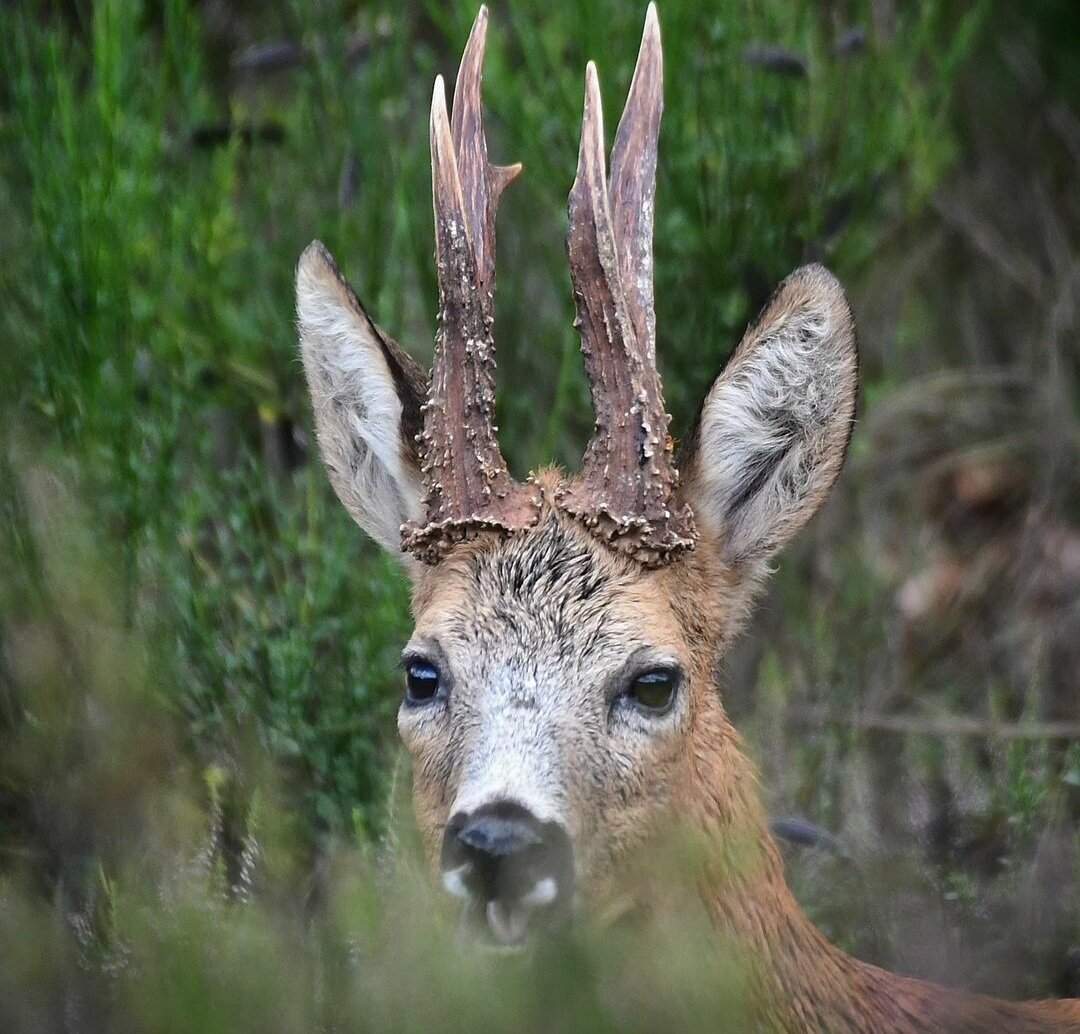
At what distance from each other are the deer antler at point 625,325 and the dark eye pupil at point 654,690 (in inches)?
11.4

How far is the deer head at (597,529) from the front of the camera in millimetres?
3840

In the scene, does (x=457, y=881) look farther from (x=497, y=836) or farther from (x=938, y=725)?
(x=938, y=725)

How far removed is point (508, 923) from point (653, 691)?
0.68 meters

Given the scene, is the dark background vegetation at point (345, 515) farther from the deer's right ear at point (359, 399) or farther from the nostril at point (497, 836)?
the deer's right ear at point (359, 399)

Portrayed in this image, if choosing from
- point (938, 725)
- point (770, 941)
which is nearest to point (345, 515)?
point (938, 725)

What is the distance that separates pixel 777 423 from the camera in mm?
4379

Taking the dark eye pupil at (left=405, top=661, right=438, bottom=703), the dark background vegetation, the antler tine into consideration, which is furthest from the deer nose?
the antler tine

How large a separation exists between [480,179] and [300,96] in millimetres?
2998

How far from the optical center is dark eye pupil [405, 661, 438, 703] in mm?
4086

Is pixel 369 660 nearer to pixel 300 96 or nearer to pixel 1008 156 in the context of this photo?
pixel 300 96

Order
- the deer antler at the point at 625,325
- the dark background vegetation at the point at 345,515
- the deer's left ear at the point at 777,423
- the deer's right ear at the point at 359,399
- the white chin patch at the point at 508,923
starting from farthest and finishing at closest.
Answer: the dark background vegetation at the point at 345,515 → the deer's right ear at the point at 359,399 → the deer's left ear at the point at 777,423 → the deer antler at the point at 625,325 → the white chin patch at the point at 508,923

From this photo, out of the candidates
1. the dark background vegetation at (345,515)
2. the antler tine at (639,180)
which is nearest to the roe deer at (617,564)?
the antler tine at (639,180)

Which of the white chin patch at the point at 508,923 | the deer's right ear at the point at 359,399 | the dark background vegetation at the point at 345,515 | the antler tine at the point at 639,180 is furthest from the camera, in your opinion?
the dark background vegetation at the point at 345,515

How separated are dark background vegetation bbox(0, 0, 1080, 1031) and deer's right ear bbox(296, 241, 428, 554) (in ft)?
2.50
